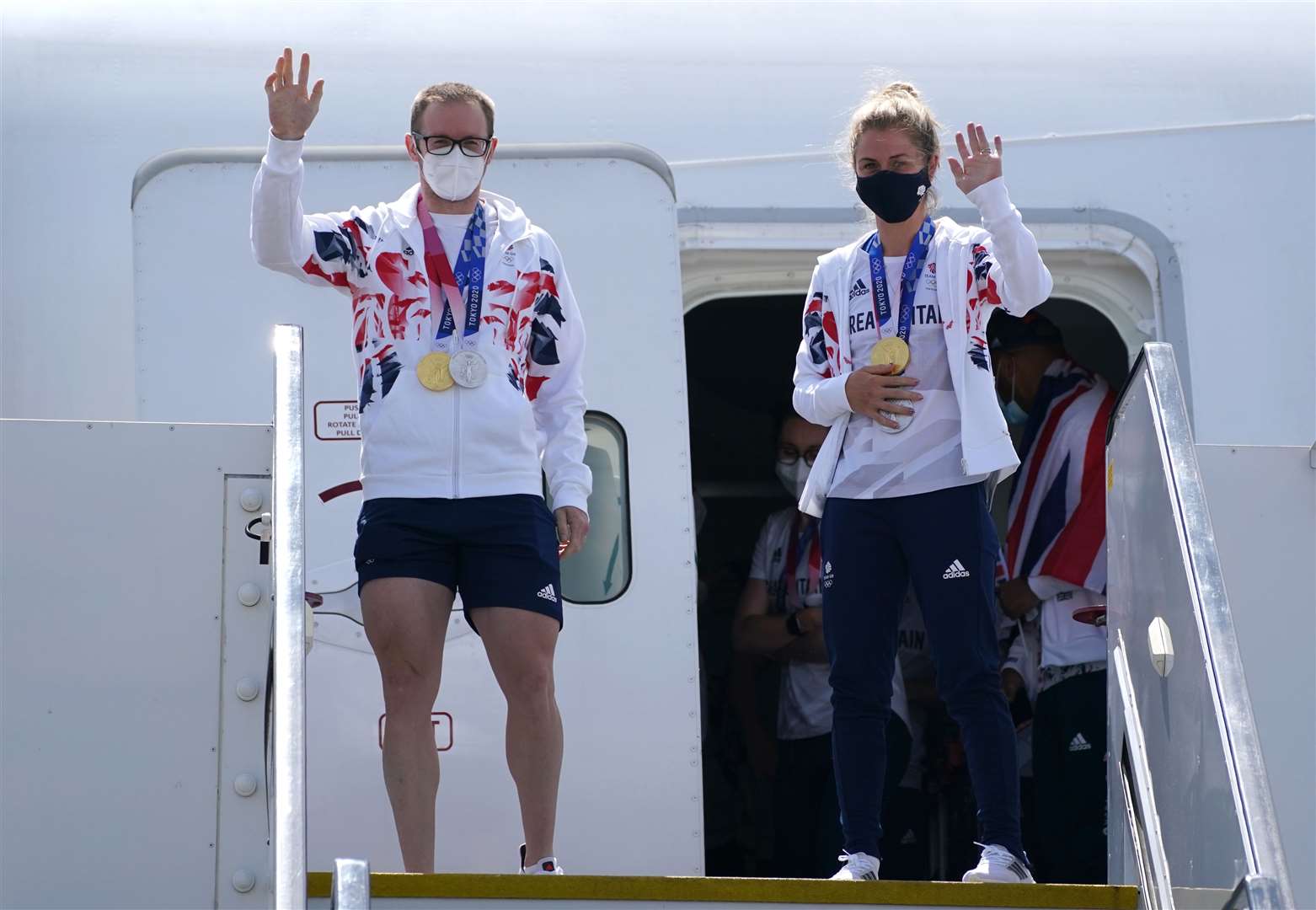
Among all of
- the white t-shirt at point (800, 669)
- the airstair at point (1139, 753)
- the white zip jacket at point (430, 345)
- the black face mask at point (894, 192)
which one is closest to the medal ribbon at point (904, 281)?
the black face mask at point (894, 192)

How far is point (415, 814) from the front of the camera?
12.2 feet

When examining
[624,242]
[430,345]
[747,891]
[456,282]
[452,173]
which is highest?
[624,242]

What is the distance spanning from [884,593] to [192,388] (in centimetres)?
213

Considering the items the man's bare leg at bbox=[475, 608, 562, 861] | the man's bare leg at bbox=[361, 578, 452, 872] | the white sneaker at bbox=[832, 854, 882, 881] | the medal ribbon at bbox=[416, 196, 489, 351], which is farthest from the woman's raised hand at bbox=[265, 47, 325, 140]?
the white sneaker at bbox=[832, 854, 882, 881]

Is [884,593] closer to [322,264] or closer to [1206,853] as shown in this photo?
[1206,853]

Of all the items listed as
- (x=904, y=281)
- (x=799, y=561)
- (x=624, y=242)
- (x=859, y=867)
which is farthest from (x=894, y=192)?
(x=799, y=561)

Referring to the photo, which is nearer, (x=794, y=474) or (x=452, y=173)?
(x=452, y=173)

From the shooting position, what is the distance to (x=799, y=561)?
6086 millimetres

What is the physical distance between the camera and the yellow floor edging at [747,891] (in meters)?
→ 3.38

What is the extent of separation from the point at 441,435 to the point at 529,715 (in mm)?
625

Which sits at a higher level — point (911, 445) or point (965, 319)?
point (965, 319)

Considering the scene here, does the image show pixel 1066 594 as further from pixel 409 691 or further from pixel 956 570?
pixel 409 691

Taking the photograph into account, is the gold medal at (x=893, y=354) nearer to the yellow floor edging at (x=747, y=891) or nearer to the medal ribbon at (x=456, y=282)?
the medal ribbon at (x=456, y=282)

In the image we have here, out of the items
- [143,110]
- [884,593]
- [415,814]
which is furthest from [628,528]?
[143,110]
